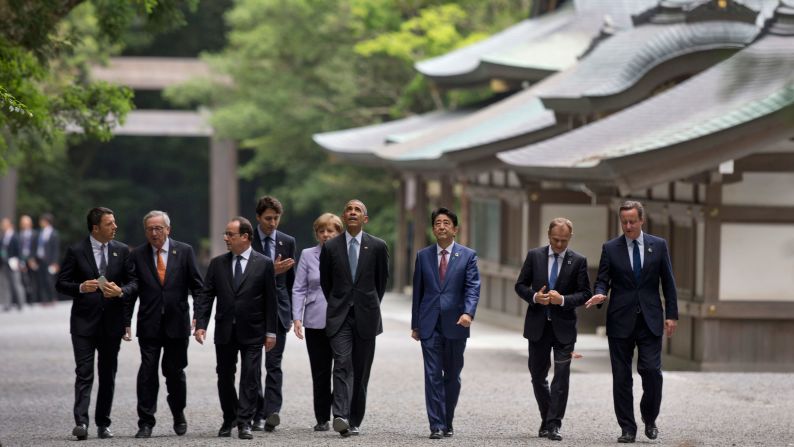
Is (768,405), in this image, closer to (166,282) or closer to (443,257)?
(443,257)

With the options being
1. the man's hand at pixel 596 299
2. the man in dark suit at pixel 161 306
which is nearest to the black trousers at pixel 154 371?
the man in dark suit at pixel 161 306

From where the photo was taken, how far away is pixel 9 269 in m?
28.0

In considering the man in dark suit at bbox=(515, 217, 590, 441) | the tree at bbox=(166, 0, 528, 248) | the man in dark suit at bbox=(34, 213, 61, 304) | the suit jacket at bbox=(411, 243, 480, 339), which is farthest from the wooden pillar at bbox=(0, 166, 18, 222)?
the man in dark suit at bbox=(515, 217, 590, 441)

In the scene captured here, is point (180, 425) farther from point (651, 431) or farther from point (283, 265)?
point (651, 431)

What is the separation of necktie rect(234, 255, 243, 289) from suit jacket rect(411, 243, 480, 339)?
1166mm

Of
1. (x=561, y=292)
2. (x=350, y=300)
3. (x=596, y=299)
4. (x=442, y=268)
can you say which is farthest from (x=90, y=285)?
(x=596, y=299)

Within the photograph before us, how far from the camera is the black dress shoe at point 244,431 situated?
1052 cm

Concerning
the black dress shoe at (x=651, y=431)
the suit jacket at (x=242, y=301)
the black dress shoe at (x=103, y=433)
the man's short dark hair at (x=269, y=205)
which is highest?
the man's short dark hair at (x=269, y=205)

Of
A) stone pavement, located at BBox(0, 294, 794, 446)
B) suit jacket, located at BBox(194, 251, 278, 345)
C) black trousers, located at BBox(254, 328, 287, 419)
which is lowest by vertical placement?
stone pavement, located at BBox(0, 294, 794, 446)

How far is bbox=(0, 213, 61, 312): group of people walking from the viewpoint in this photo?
28.3 m

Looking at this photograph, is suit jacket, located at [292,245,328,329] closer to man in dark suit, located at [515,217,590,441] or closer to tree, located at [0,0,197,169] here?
man in dark suit, located at [515,217,590,441]

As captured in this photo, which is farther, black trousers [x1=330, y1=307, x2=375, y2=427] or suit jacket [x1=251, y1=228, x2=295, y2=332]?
suit jacket [x1=251, y1=228, x2=295, y2=332]

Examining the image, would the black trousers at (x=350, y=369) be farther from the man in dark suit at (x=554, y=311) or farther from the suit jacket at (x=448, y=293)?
the man in dark suit at (x=554, y=311)

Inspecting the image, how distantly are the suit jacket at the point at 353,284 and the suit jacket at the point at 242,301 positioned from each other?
15.9 inches
